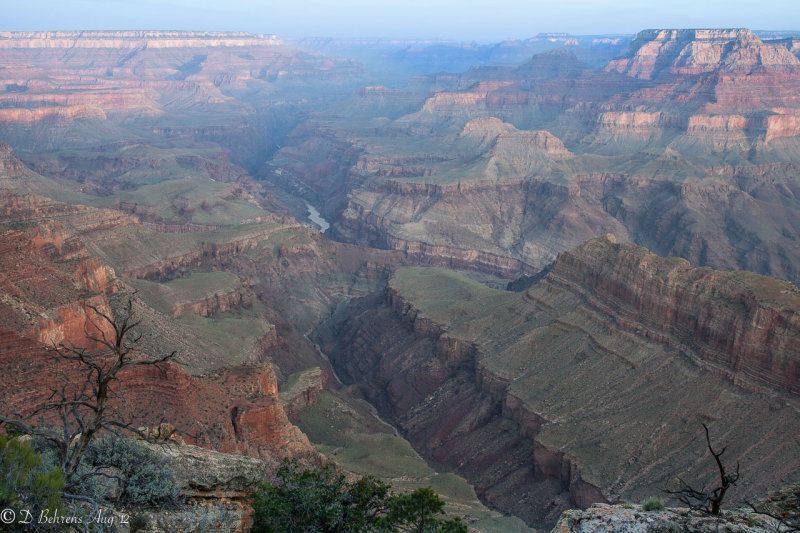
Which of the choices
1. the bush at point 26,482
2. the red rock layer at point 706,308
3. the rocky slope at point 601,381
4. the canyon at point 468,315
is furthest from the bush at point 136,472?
the red rock layer at point 706,308

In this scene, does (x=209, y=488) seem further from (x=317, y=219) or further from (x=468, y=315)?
(x=317, y=219)

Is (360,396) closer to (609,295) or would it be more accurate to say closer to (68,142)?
(609,295)

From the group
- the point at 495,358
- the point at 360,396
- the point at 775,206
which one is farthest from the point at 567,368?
the point at 775,206

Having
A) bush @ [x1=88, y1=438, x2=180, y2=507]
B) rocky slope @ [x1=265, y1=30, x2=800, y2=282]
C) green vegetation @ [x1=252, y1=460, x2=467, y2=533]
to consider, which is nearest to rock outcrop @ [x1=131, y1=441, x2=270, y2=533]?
bush @ [x1=88, y1=438, x2=180, y2=507]

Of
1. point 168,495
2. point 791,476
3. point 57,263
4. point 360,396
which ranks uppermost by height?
point 168,495

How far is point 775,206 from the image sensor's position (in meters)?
130

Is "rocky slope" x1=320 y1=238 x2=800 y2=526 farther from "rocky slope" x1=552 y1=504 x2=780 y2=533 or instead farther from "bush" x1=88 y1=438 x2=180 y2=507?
"bush" x1=88 y1=438 x2=180 y2=507

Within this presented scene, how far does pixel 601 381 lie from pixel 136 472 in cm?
4141

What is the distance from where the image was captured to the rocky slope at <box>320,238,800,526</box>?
145 ft

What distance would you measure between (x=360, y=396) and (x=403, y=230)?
58.8 metres

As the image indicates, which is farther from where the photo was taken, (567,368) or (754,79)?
(754,79)

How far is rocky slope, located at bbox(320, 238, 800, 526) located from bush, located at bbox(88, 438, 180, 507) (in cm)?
3180

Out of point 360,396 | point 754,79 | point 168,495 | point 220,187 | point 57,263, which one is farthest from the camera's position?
point 754,79

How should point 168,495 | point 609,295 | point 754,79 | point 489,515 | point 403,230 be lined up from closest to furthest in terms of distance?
1. point 168,495
2. point 489,515
3. point 609,295
4. point 403,230
5. point 754,79
